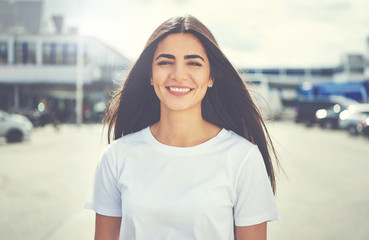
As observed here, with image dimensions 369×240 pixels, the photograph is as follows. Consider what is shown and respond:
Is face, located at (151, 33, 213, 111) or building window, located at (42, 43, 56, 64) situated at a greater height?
face, located at (151, 33, 213, 111)

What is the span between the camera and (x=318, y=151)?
14.2m

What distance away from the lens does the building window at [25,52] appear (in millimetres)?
41875

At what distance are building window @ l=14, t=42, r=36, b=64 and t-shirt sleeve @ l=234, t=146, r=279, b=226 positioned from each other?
42839 millimetres

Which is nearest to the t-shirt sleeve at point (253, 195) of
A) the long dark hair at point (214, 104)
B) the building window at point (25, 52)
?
the long dark hair at point (214, 104)

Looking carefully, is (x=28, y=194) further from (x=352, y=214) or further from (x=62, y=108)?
(x=62, y=108)

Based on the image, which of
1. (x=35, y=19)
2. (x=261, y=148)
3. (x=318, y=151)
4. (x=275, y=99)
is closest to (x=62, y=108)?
(x=35, y=19)

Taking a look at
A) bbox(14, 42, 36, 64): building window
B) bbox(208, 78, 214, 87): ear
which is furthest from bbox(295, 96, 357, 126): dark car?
bbox(208, 78, 214, 87): ear

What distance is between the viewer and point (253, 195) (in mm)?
1910

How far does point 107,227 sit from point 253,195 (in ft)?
2.34

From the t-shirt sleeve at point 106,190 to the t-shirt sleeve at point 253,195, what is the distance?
1.87ft

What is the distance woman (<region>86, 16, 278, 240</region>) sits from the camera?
1.90 m

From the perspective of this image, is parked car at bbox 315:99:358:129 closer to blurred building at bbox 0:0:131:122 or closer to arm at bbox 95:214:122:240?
blurred building at bbox 0:0:131:122

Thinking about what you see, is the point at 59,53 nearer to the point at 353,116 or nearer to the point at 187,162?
the point at 353,116

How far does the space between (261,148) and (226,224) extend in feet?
1.75
